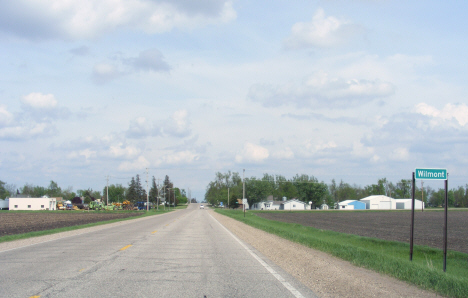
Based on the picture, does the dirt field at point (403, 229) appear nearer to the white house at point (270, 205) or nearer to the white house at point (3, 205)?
the white house at point (270, 205)

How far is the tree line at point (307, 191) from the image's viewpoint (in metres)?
134

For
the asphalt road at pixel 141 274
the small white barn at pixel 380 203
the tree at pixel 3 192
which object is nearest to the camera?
the asphalt road at pixel 141 274

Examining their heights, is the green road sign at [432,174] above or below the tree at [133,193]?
above

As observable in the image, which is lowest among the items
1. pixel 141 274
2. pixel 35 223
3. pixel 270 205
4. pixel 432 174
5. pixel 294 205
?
pixel 270 205

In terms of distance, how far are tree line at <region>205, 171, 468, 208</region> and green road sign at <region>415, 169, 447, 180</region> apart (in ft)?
389

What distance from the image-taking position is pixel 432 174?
1122 centimetres

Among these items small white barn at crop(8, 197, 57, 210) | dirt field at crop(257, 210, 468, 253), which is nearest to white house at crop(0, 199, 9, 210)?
small white barn at crop(8, 197, 57, 210)

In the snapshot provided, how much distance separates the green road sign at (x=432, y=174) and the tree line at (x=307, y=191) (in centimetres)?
11850

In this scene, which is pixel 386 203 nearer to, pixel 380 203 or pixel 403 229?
pixel 380 203

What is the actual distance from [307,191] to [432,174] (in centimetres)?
12522

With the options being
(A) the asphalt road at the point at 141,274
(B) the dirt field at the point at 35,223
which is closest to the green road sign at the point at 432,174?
(A) the asphalt road at the point at 141,274

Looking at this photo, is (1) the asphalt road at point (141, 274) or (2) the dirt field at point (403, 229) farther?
(2) the dirt field at point (403, 229)

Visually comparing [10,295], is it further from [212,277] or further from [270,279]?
[270,279]

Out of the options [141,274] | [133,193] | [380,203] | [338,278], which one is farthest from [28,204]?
[338,278]
